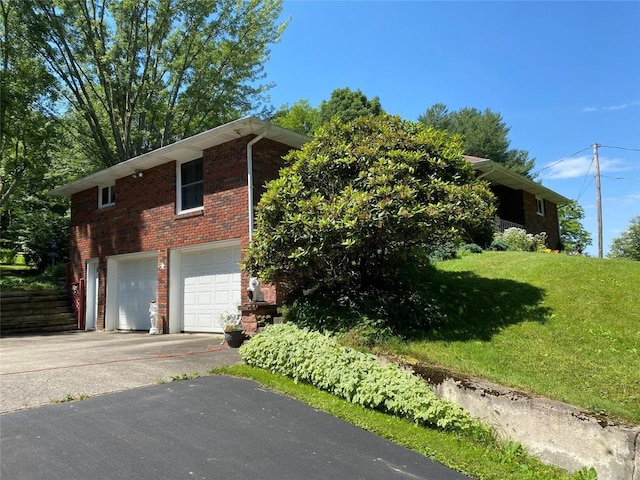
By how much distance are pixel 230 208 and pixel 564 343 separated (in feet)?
23.8

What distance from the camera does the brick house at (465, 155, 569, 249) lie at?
18312 mm

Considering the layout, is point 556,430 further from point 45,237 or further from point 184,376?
point 45,237

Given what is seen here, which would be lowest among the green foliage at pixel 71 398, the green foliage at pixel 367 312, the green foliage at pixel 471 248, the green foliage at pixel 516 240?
the green foliage at pixel 71 398

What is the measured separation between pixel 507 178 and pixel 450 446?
53.5 feet

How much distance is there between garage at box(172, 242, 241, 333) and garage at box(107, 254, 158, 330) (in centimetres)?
156

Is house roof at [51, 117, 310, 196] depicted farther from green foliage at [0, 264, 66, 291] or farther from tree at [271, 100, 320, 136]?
tree at [271, 100, 320, 136]

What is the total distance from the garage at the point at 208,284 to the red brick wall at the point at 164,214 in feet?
1.36

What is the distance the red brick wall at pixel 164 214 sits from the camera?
10.6 metres

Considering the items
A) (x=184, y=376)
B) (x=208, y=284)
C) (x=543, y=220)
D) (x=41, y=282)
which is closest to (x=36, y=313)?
(x=41, y=282)

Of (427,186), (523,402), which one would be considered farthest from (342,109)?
(523,402)

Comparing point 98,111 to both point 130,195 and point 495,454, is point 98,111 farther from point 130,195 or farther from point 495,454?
point 495,454

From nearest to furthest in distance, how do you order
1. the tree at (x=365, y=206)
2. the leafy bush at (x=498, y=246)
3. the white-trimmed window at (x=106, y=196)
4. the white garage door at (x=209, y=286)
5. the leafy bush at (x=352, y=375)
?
the leafy bush at (x=352, y=375)
the tree at (x=365, y=206)
the white garage door at (x=209, y=286)
the white-trimmed window at (x=106, y=196)
the leafy bush at (x=498, y=246)

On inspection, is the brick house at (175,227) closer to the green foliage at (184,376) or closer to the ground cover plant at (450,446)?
the green foliage at (184,376)

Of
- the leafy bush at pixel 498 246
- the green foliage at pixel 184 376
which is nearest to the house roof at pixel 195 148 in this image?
the leafy bush at pixel 498 246
